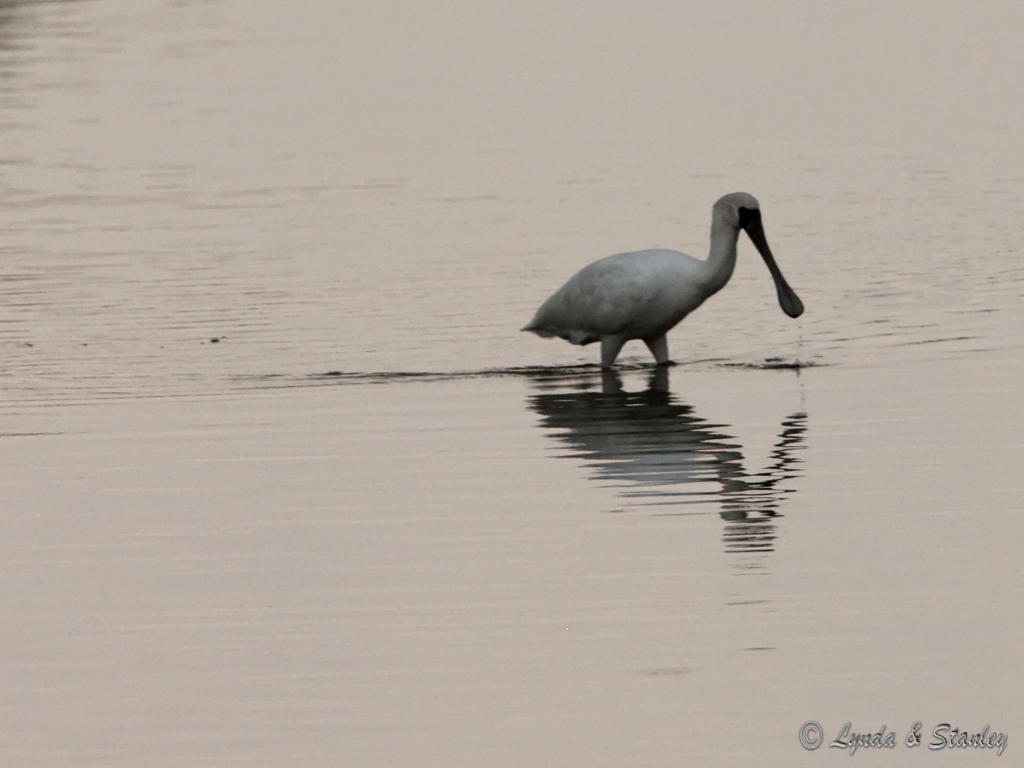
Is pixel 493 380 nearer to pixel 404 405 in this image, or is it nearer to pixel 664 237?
pixel 404 405

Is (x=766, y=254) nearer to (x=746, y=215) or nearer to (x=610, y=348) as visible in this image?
(x=746, y=215)

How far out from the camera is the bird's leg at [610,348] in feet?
56.9

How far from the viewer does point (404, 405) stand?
52.2 ft

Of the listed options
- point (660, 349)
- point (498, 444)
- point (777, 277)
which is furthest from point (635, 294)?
point (498, 444)

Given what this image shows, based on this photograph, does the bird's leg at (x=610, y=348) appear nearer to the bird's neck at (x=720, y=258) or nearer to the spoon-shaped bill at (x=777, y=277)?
the bird's neck at (x=720, y=258)

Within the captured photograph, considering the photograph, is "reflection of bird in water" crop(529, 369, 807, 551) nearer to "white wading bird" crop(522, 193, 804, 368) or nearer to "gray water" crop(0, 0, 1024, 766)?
"gray water" crop(0, 0, 1024, 766)

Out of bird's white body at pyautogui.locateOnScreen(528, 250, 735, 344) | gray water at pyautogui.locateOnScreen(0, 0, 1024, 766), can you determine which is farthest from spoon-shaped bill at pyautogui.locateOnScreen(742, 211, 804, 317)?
bird's white body at pyautogui.locateOnScreen(528, 250, 735, 344)

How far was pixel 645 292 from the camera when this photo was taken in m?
17.0

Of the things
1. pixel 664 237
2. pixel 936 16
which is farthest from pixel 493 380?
pixel 936 16

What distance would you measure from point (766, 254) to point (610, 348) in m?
1.41

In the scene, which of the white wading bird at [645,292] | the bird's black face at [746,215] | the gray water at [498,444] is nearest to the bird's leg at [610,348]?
the white wading bird at [645,292]

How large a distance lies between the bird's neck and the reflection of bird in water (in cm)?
65

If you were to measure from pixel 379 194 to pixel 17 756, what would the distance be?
1871 centimetres

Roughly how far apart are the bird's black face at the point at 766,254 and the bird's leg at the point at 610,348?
1083mm
